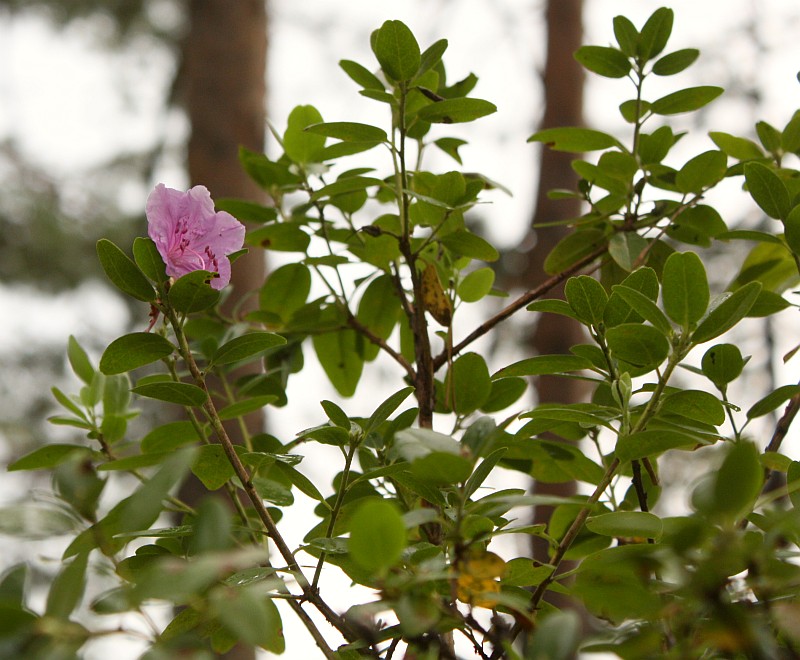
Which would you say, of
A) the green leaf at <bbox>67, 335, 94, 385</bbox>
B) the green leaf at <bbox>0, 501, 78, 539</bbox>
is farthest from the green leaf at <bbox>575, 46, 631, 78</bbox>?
the green leaf at <bbox>0, 501, 78, 539</bbox>

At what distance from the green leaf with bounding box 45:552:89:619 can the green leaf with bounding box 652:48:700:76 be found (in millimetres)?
910

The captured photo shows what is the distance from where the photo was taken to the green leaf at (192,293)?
597 mm

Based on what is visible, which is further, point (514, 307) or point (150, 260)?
point (514, 307)

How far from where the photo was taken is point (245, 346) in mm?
686

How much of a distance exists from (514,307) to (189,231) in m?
0.37

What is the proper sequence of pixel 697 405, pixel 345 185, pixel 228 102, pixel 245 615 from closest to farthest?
pixel 245 615 < pixel 697 405 < pixel 345 185 < pixel 228 102

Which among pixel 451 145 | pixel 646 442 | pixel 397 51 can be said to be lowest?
pixel 646 442

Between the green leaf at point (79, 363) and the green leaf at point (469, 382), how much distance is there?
435 mm

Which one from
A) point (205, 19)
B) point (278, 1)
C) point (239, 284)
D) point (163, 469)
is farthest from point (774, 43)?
point (163, 469)

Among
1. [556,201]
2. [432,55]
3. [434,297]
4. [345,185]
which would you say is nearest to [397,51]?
[432,55]

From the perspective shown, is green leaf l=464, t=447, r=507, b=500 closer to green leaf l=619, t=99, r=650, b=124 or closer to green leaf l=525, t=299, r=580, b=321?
green leaf l=525, t=299, r=580, b=321

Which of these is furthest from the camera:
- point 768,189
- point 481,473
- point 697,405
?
point 768,189

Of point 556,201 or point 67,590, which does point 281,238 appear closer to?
point 67,590

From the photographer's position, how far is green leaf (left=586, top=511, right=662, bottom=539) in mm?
604
